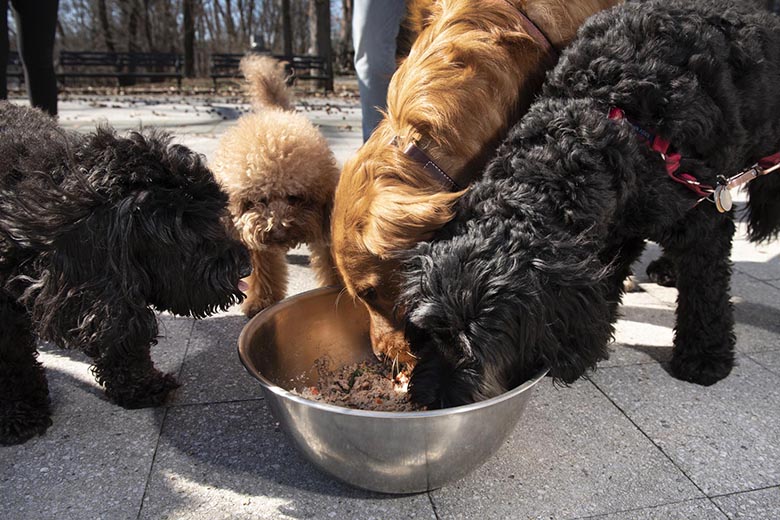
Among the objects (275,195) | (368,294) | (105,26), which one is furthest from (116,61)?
(368,294)

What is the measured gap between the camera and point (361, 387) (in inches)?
111

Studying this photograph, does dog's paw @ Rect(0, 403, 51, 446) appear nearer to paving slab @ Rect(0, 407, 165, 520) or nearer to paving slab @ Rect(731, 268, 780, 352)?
paving slab @ Rect(0, 407, 165, 520)

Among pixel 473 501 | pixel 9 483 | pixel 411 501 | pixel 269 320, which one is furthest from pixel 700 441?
pixel 9 483

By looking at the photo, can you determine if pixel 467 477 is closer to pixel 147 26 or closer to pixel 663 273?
pixel 663 273

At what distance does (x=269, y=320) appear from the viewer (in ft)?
9.09

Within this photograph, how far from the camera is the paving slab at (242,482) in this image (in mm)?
2133

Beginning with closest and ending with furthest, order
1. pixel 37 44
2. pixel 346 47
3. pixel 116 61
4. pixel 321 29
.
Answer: pixel 37 44, pixel 321 29, pixel 116 61, pixel 346 47

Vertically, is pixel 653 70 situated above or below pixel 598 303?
above

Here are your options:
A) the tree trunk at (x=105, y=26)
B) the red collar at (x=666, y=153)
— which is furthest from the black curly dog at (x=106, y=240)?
the tree trunk at (x=105, y=26)

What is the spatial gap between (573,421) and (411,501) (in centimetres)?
88

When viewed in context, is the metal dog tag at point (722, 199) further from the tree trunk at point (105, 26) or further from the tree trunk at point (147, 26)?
the tree trunk at point (147, 26)

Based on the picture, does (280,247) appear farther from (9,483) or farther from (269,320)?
(9,483)

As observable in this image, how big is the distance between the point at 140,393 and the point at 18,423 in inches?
18.5

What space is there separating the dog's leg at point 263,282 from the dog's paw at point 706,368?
2.30m
